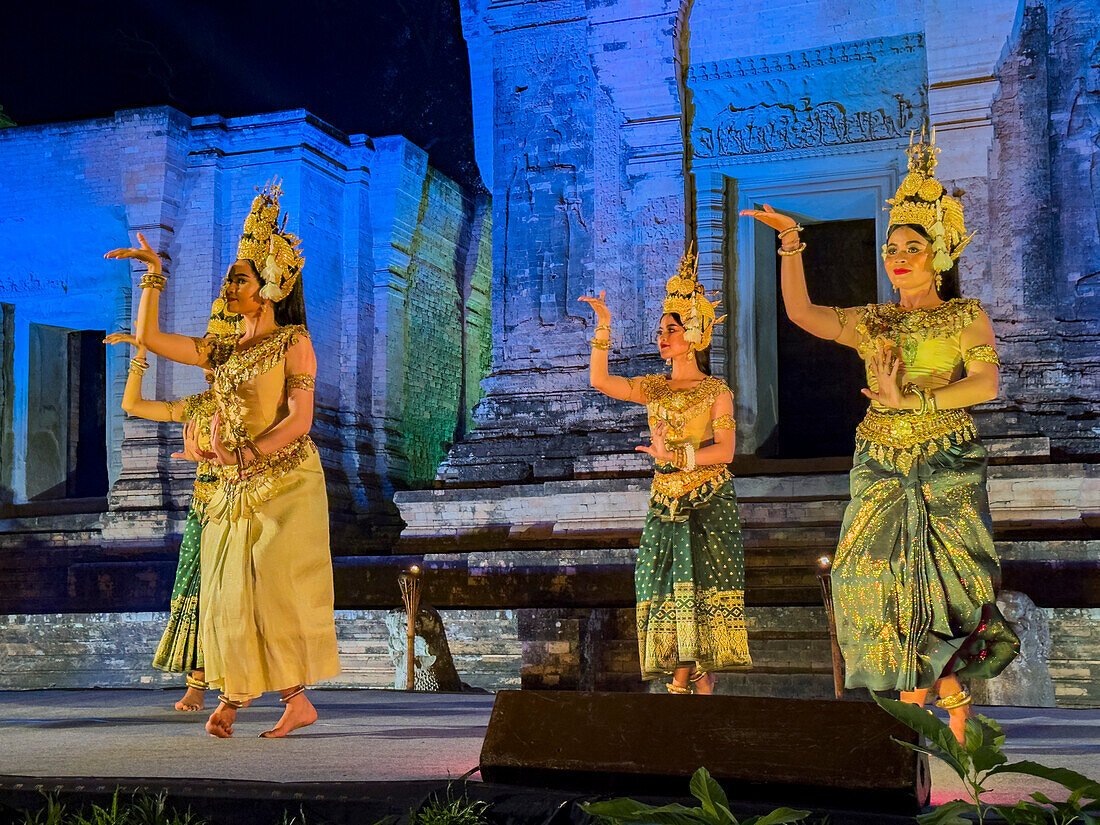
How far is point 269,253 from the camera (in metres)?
4.80

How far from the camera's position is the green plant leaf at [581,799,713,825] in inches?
73.9

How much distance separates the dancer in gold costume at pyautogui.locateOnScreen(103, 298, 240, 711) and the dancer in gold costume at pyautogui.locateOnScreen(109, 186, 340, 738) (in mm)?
196

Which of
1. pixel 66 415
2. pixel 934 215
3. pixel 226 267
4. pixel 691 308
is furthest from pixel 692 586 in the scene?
pixel 66 415

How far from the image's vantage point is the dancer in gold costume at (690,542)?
223 inches

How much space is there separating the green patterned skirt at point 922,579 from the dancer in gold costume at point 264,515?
1.97 m

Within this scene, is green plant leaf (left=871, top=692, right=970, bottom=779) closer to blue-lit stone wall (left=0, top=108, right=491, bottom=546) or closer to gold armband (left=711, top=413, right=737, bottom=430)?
gold armband (left=711, top=413, right=737, bottom=430)

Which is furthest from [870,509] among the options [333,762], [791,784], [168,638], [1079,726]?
[168,638]

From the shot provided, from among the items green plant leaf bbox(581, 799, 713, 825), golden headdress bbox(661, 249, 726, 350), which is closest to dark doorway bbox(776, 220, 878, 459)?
golden headdress bbox(661, 249, 726, 350)

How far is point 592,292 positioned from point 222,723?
7.15m

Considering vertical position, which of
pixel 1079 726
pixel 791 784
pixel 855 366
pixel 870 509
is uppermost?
pixel 855 366

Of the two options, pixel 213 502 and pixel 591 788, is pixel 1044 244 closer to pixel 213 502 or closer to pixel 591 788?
pixel 213 502

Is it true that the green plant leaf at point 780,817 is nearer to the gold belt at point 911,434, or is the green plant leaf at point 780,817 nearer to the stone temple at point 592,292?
the gold belt at point 911,434

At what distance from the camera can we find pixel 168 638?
5223 mm

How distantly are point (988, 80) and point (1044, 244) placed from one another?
1.40 meters
